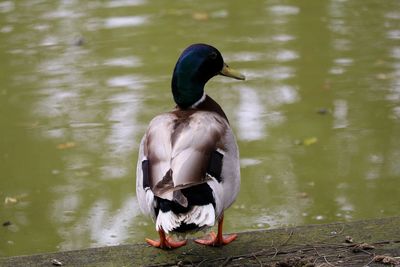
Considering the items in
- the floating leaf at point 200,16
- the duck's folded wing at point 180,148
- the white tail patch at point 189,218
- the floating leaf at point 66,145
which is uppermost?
the duck's folded wing at point 180,148

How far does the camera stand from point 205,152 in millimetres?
3447

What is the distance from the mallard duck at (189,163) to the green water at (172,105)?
3.86 feet

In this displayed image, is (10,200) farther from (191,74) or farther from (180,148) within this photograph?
(180,148)

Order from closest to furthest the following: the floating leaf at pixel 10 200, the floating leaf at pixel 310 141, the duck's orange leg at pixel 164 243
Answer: the duck's orange leg at pixel 164 243 < the floating leaf at pixel 10 200 < the floating leaf at pixel 310 141

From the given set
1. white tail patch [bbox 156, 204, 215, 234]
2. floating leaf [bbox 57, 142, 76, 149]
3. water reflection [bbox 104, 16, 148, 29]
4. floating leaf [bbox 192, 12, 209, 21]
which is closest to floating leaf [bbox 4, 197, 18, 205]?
floating leaf [bbox 57, 142, 76, 149]

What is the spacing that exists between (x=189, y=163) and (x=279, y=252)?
654mm

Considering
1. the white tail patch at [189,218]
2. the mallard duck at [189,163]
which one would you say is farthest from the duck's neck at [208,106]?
the white tail patch at [189,218]

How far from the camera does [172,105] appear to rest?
6629 millimetres

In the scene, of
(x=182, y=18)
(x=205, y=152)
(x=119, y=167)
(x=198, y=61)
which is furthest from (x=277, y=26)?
(x=205, y=152)

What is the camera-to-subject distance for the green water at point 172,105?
5125 mm

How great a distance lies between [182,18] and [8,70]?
202cm

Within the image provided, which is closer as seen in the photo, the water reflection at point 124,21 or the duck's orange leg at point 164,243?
the duck's orange leg at point 164,243

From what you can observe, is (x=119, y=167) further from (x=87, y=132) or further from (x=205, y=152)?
(x=205, y=152)

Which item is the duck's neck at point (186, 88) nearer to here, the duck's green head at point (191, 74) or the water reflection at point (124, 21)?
the duck's green head at point (191, 74)
